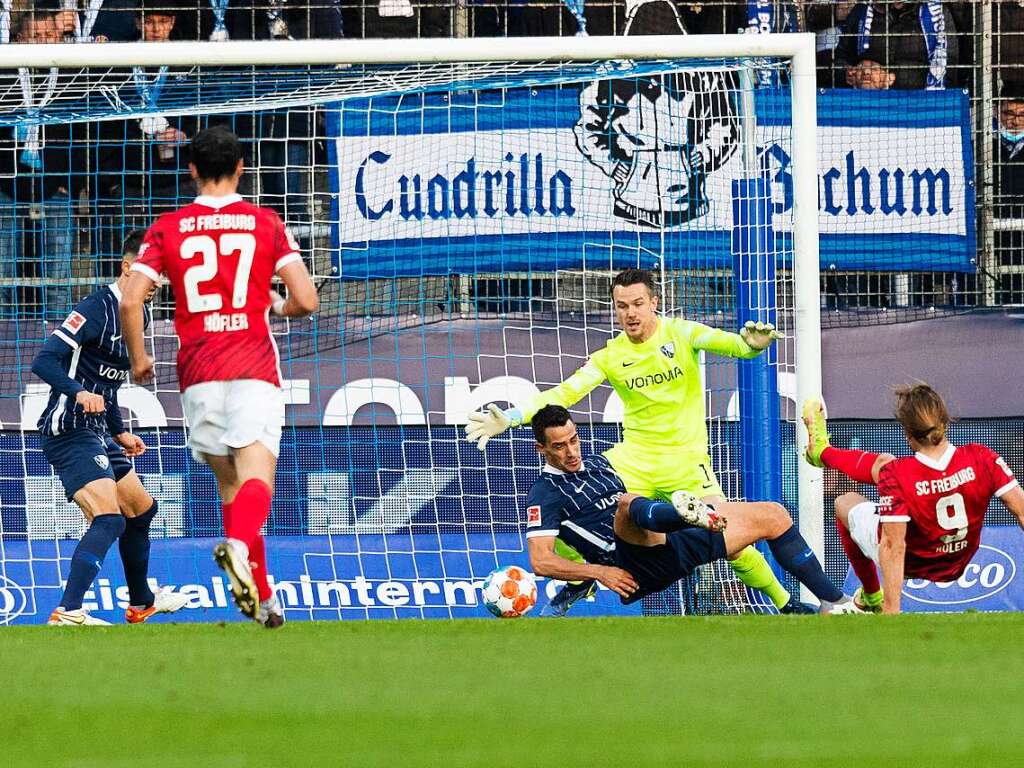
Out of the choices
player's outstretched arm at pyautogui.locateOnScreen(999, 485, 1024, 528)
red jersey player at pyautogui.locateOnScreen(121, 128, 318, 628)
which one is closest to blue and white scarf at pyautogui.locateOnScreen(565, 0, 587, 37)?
player's outstretched arm at pyautogui.locateOnScreen(999, 485, 1024, 528)

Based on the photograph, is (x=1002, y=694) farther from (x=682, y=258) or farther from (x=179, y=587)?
(x=179, y=587)

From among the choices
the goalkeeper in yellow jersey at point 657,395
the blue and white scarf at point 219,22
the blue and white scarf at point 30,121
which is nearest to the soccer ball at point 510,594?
the goalkeeper in yellow jersey at point 657,395

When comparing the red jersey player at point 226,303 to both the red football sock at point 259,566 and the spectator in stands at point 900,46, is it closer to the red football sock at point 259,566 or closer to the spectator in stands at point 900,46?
the red football sock at point 259,566

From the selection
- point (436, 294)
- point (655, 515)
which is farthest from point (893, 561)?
point (436, 294)

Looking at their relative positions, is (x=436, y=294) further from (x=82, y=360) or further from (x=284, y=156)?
(x=82, y=360)

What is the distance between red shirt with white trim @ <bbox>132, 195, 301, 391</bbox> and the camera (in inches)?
240

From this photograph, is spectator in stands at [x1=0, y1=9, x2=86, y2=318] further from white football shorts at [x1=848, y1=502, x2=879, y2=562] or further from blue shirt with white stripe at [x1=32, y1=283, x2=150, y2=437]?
white football shorts at [x1=848, y1=502, x2=879, y2=562]

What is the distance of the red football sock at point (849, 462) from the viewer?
775 cm

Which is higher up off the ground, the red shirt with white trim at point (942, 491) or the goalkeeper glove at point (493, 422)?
the goalkeeper glove at point (493, 422)

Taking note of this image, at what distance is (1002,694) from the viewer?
4.07m

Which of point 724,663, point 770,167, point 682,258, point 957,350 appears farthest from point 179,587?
point 724,663

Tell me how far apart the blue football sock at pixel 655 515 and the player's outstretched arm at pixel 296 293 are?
7.62 ft

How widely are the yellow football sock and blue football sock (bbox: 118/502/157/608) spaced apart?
2.95m

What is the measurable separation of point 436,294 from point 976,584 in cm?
387
